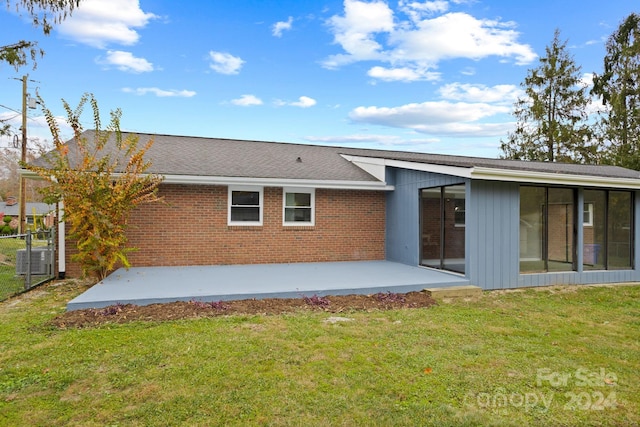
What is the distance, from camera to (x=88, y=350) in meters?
4.46

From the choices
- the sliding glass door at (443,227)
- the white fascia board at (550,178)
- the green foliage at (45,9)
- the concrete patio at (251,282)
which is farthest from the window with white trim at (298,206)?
the green foliage at (45,9)

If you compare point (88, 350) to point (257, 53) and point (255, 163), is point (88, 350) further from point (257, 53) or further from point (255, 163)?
point (257, 53)

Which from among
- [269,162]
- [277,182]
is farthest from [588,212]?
[269,162]

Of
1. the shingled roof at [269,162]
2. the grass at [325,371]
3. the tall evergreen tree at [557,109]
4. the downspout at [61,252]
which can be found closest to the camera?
the grass at [325,371]

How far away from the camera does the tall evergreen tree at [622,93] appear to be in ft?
68.3

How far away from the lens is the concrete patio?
6.52 meters

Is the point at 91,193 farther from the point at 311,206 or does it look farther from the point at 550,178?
the point at 550,178

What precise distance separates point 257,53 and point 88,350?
1412 cm

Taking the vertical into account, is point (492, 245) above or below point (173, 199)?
below

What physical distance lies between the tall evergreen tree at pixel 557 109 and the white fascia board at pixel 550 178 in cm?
1639

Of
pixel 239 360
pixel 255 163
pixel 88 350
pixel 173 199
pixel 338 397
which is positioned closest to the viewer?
pixel 338 397

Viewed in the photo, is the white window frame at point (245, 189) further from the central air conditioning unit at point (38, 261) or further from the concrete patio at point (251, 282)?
the central air conditioning unit at point (38, 261)

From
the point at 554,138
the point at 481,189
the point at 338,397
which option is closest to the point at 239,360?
the point at 338,397

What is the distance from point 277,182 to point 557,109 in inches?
860
